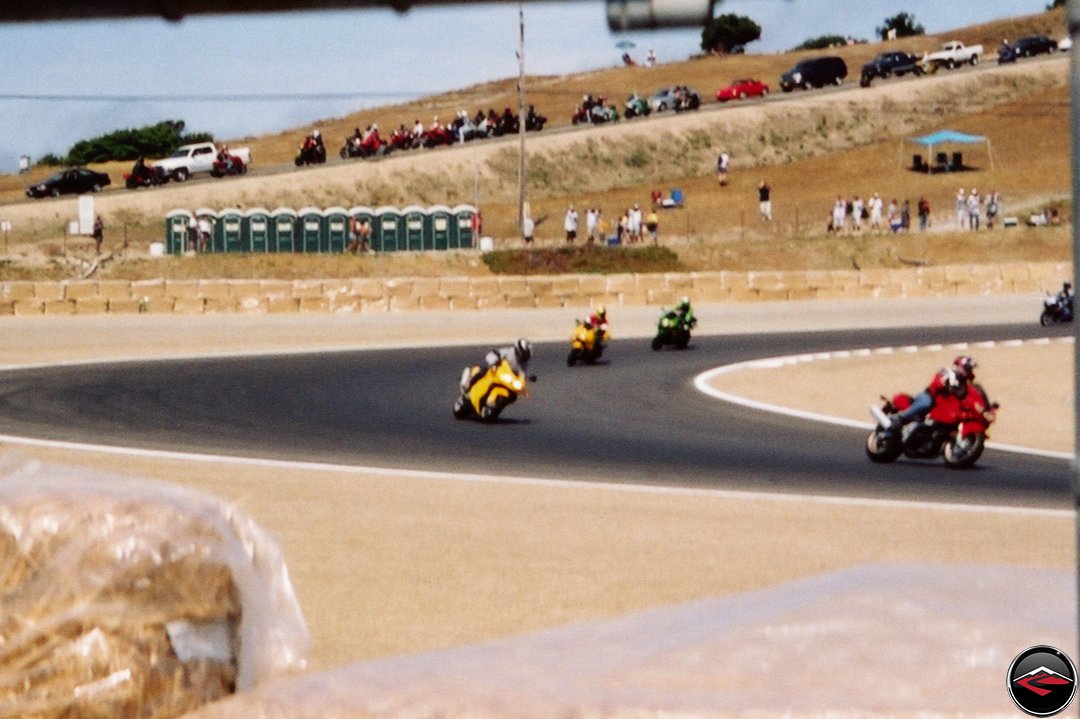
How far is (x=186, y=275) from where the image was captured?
42.2 m

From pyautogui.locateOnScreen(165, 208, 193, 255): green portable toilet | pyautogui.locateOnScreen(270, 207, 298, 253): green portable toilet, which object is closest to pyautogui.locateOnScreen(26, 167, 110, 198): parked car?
pyautogui.locateOnScreen(165, 208, 193, 255): green portable toilet

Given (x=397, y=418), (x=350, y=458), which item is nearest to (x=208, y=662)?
(x=350, y=458)

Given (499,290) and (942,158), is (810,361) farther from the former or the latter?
(942,158)

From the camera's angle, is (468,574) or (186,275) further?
(186,275)

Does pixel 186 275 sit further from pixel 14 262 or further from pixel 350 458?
pixel 350 458

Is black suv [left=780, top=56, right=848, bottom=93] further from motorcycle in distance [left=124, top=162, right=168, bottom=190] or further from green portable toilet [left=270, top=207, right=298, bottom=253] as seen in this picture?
green portable toilet [left=270, top=207, right=298, bottom=253]

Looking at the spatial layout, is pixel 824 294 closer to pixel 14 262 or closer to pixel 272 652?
pixel 14 262

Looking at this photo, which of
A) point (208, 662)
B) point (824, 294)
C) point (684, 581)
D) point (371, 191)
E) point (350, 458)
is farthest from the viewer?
point (371, 191)

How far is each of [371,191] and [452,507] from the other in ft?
190

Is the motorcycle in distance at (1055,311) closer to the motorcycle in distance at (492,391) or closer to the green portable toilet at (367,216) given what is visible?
the motorcycle in distance at (492,391)

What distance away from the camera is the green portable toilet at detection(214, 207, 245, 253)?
159 ft

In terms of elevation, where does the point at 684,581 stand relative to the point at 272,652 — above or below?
below

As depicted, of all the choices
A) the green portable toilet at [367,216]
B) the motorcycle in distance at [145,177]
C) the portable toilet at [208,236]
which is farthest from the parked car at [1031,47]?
the portable toilet at [208,236]

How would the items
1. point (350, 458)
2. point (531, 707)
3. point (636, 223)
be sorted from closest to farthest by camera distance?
point (531, 707)
point (350, 458)
point (636, 223)
